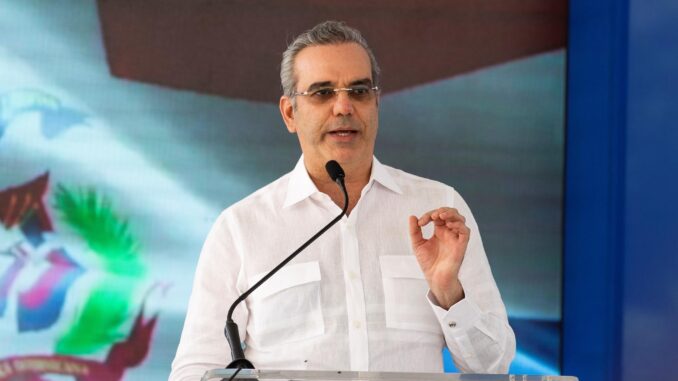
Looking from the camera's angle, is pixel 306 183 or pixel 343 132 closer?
pixel 343 132

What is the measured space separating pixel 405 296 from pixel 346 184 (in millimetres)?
343

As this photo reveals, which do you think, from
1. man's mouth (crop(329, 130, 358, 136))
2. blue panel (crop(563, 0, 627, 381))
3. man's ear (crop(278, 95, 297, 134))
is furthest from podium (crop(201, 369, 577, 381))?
blue panel (crop(563, 0, 627, 381))

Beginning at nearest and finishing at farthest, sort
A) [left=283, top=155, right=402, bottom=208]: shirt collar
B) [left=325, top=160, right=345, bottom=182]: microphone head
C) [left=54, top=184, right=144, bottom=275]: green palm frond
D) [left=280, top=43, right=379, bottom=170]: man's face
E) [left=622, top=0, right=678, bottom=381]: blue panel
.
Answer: [left=325, top=160, right=345, bottom=182]: microphone head, [left=280, top=43, right=379, bottom=170]: man's face, [left=283, top=155, right=402, bottom=208]: shirt collar, [left=622, top=0, right=678, bottom=381]: blue panel, [left=54, top=184, right=144, bottom=275]: green palm frond

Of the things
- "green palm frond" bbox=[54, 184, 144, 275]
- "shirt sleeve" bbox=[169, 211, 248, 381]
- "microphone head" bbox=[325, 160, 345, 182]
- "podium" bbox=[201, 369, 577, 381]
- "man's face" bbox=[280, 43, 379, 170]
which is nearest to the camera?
"podium" bbox=[201, 369, 577, 381]

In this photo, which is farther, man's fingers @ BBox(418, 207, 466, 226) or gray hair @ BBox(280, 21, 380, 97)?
gray hair @ BBox(280, 21, 380, 97)

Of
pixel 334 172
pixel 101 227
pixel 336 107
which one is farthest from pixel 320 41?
pixel 101 227

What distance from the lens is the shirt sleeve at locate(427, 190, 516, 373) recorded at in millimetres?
1979

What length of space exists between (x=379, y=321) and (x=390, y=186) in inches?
14.2

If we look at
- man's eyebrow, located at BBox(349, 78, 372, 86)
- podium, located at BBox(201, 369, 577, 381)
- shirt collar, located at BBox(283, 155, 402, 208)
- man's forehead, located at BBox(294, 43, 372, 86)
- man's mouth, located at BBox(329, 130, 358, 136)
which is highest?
man's forehead, located at BBox(294, 43, 372, 86)

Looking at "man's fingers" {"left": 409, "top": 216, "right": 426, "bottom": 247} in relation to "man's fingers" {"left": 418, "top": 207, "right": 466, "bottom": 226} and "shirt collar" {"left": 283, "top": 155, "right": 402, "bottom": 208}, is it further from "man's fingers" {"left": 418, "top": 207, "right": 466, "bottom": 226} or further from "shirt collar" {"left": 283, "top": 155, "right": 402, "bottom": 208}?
"shirt collar" {"left": 283, "top": 155, "right": 402, "bottom": 208}

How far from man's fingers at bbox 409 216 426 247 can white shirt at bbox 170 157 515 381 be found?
21 centimetres

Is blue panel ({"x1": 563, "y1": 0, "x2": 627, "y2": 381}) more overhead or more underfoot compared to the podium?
more overhead

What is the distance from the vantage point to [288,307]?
2.18 metres

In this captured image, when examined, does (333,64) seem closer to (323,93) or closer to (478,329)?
(323,93)
